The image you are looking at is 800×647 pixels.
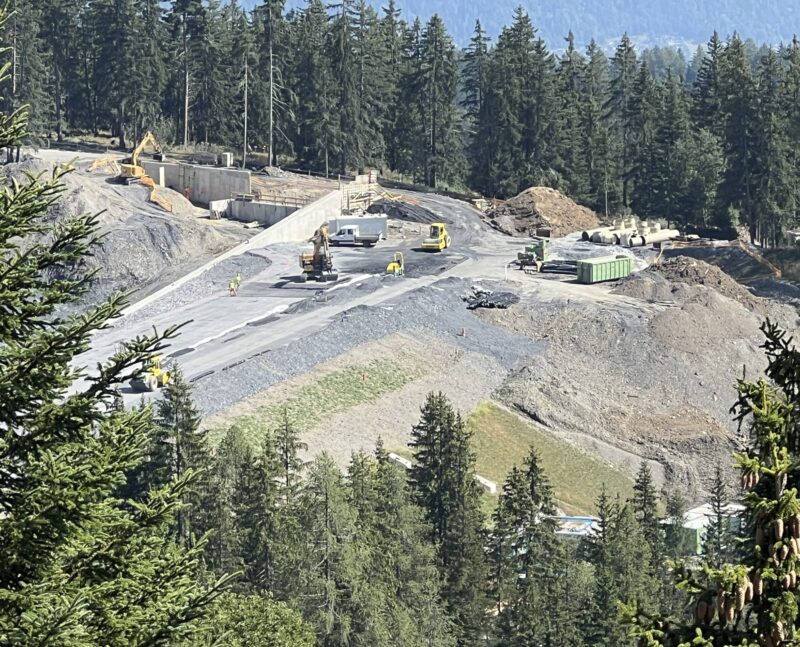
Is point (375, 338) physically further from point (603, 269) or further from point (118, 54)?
point (118, 54)

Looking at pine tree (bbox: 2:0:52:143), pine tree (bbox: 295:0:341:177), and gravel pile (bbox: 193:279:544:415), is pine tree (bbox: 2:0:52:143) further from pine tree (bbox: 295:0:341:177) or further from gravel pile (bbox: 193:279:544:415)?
gravel pile (bbox: 193:279:544:415)

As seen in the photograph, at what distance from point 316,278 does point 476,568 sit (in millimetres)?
35519

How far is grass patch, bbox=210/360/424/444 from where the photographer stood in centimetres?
5456

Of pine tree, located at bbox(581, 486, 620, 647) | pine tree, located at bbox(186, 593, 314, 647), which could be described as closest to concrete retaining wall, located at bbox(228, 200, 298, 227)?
pine tree, located at bbox(581, 486, 620, 647)

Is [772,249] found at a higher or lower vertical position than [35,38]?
lower

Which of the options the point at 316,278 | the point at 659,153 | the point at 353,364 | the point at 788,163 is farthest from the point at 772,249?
the point at 353,364

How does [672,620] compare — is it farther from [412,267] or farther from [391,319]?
[412,267]

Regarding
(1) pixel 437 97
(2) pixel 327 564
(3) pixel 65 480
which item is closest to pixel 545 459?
(2) pixel 327 564

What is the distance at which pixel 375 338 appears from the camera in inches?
2566

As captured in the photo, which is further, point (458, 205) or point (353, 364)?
point (458, 205)

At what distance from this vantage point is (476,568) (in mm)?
41688

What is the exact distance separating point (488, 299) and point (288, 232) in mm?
18449

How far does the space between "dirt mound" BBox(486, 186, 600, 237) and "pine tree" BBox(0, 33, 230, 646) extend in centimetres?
8584

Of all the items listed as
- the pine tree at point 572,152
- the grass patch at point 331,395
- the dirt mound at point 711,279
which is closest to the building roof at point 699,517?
the grass patch at point 331,395
